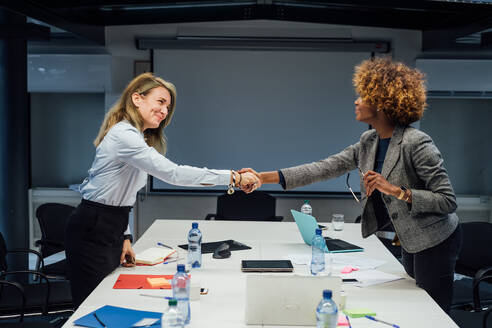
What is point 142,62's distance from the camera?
552cm

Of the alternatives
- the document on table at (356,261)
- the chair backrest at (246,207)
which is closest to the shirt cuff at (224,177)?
the document on table at (356,261)

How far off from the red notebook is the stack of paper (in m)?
0.21

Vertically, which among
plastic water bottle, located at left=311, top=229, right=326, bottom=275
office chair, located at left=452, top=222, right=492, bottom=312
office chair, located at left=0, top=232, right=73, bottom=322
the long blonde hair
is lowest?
office chair, located at left=0, top=232, right=73, bottom=322

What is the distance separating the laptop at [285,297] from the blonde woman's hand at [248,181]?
1.28 metres

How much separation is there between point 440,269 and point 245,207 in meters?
2.90

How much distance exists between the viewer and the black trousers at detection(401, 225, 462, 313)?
2297 millimetres

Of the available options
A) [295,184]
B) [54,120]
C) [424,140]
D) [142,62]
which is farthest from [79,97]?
[424,140]

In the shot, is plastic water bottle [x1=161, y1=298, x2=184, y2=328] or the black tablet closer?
plastic water bottle [x1=161, y1=298, x2=184, y2=328]

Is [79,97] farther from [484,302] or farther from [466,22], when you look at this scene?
[484,302]

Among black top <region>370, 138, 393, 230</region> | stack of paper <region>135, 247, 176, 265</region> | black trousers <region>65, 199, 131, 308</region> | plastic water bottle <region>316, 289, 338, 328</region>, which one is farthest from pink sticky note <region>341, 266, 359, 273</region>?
black trousers <region>65, 199, 131, 308</region>

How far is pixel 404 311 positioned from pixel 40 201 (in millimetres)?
4985

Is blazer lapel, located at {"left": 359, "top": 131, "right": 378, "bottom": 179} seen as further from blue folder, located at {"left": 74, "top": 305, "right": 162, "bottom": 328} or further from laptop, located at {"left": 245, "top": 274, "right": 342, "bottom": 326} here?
blue folder, located at {"left": 74, "top": 305, "right": 162, "bottom": 328}

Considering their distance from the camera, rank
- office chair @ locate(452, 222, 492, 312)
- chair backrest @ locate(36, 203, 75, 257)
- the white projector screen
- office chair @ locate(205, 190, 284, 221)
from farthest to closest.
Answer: the white projector screen
office chair @ locate(205, 190, 284, 221)
chair backrest @ locate(36, 203, 75, 257)
office chair @ locate(452, 222, 492, 312)

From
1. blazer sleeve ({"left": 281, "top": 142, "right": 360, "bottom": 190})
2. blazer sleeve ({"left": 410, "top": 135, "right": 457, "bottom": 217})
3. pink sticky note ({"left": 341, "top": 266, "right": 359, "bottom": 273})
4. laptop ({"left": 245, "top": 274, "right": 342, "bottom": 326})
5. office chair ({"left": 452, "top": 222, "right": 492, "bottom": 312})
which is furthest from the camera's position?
office chair ({"left": 452, "top": 222, "right": 492, "bottom": 312})
